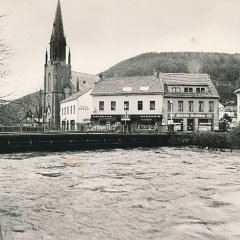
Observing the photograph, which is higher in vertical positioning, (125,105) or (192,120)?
(125,105)

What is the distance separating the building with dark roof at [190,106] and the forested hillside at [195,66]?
1447 inches

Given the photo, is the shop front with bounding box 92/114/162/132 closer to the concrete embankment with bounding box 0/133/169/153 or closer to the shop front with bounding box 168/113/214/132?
the shop front with bounding box 168/113/214/132

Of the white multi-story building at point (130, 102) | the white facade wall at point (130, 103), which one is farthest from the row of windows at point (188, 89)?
the white facade wall at point (130, 103)

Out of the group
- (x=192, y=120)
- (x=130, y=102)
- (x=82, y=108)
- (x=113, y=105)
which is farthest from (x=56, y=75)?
(x=192, y=120)

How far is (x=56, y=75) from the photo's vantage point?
92875 mm

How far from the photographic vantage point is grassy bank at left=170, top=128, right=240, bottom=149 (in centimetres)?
3703

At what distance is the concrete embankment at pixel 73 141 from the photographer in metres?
34.5

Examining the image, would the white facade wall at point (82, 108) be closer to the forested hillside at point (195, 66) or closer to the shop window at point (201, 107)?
the shop window at point (201, 107)

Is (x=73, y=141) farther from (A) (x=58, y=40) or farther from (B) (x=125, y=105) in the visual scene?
(A) (x=58, y=40)

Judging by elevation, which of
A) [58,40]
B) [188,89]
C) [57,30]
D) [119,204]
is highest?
[57,30]

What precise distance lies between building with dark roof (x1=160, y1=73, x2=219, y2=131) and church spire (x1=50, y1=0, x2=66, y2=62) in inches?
1450

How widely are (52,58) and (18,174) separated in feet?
252

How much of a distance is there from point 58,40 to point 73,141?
2204 inches

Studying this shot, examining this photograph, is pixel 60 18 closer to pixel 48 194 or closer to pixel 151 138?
pixel 151 138
